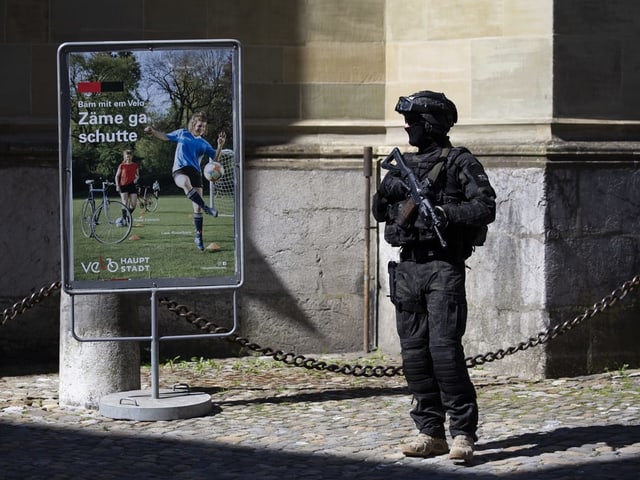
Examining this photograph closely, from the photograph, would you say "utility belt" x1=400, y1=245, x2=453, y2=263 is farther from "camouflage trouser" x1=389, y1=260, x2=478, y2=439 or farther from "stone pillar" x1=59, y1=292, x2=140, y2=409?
"stone pillar" x1=59, y1=292, x2=140, y2=409

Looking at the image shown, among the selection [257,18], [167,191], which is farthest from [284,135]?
[167,191]

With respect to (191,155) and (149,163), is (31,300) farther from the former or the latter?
(191,155)

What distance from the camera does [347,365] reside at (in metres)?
8.65

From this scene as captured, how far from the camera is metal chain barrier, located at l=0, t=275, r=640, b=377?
8.58 meters

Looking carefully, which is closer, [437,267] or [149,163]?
[437,267]

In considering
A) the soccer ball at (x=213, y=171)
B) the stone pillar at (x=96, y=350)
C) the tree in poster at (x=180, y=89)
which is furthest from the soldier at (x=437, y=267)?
the stone pillar at (x=96, y=350)

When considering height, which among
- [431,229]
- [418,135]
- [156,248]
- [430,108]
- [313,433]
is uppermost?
[430,108]

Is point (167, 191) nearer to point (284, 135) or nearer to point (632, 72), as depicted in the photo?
point (284, 135)

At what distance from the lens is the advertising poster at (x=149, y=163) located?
7875mm

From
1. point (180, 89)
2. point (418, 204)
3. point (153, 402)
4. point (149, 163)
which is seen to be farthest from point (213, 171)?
point (418, 204)

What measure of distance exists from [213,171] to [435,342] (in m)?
2.05

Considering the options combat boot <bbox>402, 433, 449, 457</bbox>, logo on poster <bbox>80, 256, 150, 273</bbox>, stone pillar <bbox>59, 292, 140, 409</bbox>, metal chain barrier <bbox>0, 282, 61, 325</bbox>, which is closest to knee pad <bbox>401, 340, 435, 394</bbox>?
combat boot <bbox>402, 433, 449, 457</bbox>

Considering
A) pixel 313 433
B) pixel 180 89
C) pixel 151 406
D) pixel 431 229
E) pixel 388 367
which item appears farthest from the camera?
pixel 388 367

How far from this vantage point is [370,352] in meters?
10.1
